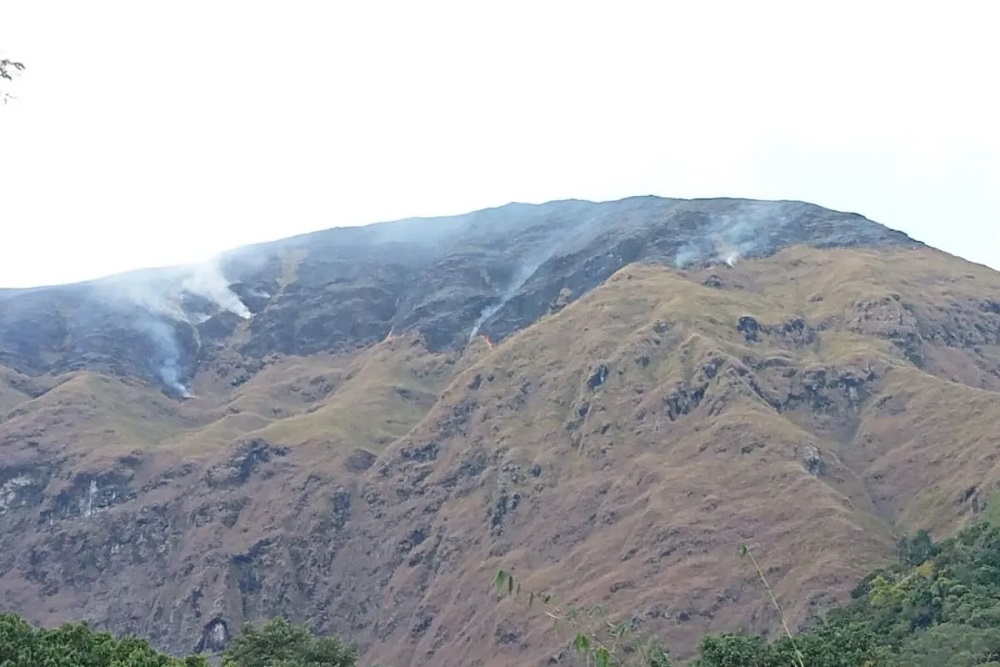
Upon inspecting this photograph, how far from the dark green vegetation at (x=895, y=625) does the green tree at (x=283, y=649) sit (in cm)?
1725

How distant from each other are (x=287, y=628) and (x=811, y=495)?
136 metres

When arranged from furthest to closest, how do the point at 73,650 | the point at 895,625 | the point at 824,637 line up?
the point at 895,625 → the point at 824,637 → the point at 73,650

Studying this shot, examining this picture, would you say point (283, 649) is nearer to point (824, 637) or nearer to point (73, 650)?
point (73, 650)

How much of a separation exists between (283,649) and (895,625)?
237 feet

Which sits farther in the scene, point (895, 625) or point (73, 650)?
point (895, 625)

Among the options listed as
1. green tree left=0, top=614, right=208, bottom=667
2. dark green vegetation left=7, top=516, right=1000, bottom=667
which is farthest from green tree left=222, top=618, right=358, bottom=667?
green tree left=0, top=614, right=208, bottom=667

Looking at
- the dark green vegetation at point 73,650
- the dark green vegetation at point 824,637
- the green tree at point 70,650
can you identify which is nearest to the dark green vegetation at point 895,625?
the dark green vegetation at point 824,637

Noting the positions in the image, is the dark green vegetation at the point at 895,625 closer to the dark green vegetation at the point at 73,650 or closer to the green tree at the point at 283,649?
the green tree at the point at 283,649

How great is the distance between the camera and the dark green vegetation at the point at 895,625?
24.5 metres

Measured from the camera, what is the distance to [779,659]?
58812mm

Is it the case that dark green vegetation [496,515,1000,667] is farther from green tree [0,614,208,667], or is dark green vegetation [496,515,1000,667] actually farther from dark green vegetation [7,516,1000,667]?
green tree [0,614,208,667]

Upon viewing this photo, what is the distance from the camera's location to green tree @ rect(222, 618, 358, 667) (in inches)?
3209

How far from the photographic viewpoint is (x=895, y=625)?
119438 millimetres

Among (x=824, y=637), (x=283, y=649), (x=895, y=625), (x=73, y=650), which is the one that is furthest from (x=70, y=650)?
(x=895, y=625)
